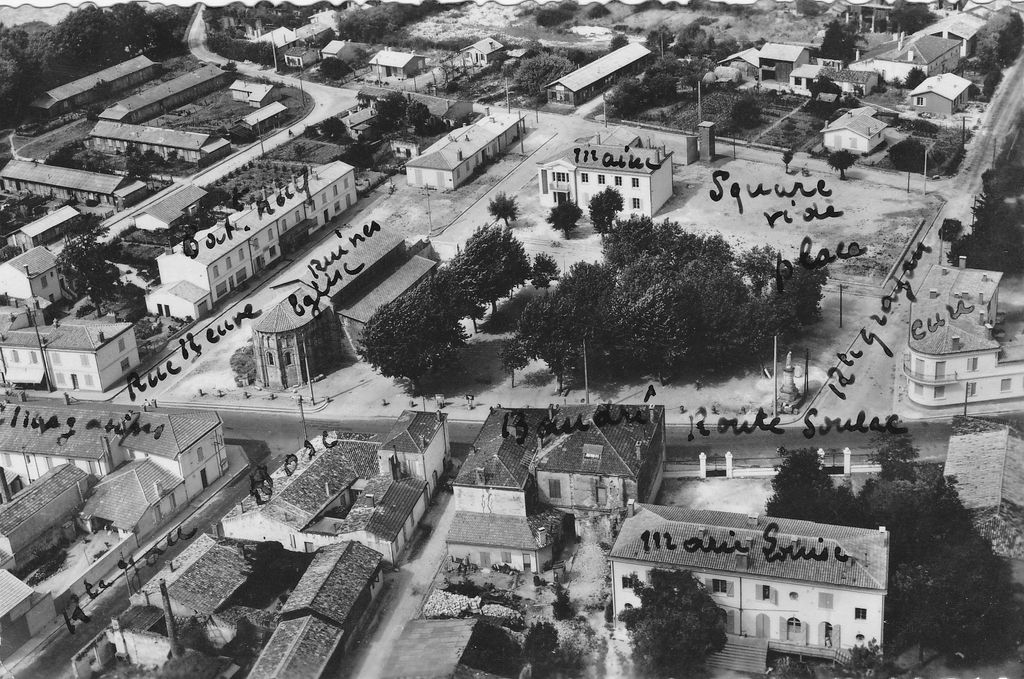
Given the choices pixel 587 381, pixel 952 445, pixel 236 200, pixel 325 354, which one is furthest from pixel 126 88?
pixel 952 445

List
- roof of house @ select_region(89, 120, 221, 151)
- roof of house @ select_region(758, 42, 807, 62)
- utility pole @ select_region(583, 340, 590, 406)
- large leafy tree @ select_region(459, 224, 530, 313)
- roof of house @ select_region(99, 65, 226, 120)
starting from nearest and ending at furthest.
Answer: utility pole @ select_region(583, 340, 590, 406)
large leafy tree @ select_region(459, 224, 530, 313)
roof of house @ select_region(89, 120, 221, 151)
roof of house @ select_region(99, 65, 226, 120)
roof of house @ select_region(758, 42, 807, 62)

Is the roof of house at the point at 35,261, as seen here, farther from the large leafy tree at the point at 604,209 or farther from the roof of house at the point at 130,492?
the large leafy tree at the point at 604,209

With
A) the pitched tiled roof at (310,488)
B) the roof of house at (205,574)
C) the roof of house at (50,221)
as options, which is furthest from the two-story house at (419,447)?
the roof of house at (50,221)

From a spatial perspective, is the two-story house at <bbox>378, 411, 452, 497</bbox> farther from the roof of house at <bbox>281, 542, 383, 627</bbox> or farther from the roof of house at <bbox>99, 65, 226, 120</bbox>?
the roof of house at <bbox>99, 65, 226, 120</bbox>

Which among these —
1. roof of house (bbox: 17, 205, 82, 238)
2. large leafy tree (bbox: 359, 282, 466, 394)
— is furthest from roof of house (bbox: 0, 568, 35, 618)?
roof of house (bbox: 17, 205, 82, 238)

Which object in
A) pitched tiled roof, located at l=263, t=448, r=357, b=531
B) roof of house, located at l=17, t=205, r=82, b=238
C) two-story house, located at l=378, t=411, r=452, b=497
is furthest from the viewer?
roof of house, located at l=17, t=205, r=82, b=238

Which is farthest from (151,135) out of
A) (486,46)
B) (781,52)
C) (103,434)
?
(781,52)

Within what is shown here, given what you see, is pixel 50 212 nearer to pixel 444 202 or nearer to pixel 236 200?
pixel 236 200
